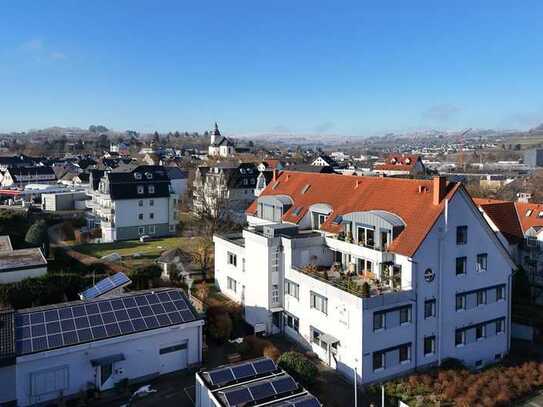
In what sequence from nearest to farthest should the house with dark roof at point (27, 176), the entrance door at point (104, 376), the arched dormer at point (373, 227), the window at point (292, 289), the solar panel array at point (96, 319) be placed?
the solar panel array at point (96, 319) < the entrance door at point (104, 376) < the arched dormer at point (373, 227) < the window at point (292, 289) < the house with dark roof at point (27, 176)

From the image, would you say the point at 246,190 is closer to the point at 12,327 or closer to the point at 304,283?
the point at 304,283

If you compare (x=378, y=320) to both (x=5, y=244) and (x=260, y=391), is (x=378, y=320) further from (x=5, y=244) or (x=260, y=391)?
(x=5, y=244)

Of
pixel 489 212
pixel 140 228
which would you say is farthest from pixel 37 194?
pixel 489 212

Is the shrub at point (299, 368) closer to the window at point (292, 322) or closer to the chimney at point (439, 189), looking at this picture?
the window at point (292, 322)

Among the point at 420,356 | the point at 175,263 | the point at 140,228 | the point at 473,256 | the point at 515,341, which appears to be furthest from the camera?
the point at 140,228

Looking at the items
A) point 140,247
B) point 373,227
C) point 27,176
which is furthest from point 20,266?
point 27,176

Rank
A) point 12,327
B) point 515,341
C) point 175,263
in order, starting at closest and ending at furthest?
point 12,327
point 515,341
point 175,263

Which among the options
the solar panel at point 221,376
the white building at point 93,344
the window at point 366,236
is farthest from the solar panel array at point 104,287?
the window at point 366,236
